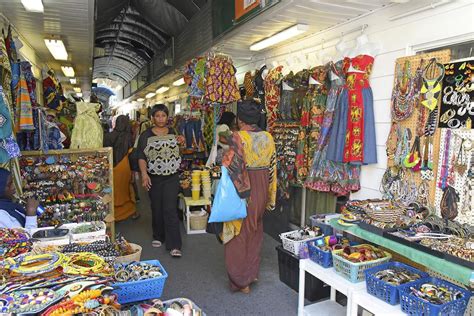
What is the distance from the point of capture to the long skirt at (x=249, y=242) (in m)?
3.22

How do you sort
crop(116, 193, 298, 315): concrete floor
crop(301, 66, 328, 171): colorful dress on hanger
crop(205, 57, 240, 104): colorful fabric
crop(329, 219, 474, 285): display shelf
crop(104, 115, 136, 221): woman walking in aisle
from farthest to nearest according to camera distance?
crop(104, 115, 136, 221): woman walking in aisle, crop(205, 57, 240, 104): colorful fabric, crop(301, 66, 328, 171): colorful dress on hanger, crop(116, 193, 298, 315): concrete floor, crop(329, 219, 474, 285): display shelf

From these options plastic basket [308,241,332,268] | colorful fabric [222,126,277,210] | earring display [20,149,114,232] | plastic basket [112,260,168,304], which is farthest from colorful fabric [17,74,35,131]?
plastic basket [308,241,332,268]

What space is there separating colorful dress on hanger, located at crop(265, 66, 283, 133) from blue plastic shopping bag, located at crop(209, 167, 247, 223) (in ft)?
6.30

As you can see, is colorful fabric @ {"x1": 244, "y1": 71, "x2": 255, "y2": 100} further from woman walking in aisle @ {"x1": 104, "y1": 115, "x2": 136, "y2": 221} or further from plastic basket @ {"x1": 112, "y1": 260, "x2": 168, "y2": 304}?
plastic basket @ {"x1": 112, "y1": 260, "x2": 168, "y2": 304}

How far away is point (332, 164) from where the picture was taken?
3.62 metres

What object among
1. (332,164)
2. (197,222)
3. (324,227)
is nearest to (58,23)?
(197,222)

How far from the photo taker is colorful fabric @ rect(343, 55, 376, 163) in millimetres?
3291

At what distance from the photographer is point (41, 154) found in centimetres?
359

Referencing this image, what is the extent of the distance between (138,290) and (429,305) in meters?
1.55

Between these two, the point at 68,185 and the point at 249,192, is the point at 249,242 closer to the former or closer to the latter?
the point at 249,192

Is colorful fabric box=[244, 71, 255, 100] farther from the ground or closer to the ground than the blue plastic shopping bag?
farther from the ground


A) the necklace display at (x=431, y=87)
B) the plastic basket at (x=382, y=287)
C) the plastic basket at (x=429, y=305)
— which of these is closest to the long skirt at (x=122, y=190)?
the plastic basket at (x=382, y=287)

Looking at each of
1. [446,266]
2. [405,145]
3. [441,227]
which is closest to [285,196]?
[405,145]

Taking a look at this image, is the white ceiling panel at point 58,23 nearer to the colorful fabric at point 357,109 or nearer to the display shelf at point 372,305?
the colorful fabric at point 357,109
